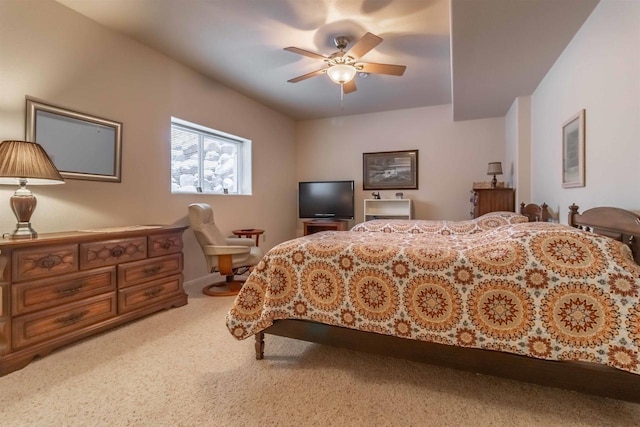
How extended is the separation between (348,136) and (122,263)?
431 cm

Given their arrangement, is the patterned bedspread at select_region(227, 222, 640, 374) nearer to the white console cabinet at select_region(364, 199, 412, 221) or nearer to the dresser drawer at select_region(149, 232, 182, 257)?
the dresser drawer at select_region(149, 232, 182, 257)

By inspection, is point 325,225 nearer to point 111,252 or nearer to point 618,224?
point 111,252

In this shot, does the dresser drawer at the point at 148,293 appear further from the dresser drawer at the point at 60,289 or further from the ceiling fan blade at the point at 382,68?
the ceiling fan blade at the point at 382,68

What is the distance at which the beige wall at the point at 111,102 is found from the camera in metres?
2.22

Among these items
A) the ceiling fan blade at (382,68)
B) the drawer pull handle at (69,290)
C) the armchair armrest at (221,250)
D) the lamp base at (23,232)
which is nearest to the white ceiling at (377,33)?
the ceiling fan blade at (382,68)

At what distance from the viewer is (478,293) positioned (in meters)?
1.46

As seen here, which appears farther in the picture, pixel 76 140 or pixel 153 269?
pixel 153 269

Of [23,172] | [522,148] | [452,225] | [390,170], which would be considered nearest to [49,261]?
[23,172]

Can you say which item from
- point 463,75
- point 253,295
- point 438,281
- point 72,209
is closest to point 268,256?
point 253,295

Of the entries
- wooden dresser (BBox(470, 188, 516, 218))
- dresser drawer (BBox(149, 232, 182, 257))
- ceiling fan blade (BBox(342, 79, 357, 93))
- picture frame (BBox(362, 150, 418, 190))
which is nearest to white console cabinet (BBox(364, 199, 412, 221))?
picture frame (BBox(362, 150, 418, 190))

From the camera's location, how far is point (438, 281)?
153cm

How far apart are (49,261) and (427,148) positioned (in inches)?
199

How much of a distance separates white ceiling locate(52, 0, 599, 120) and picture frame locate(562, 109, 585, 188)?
665 millimetres

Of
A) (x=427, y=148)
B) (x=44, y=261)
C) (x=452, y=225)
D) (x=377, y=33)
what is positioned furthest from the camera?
(x=427, y=148)
